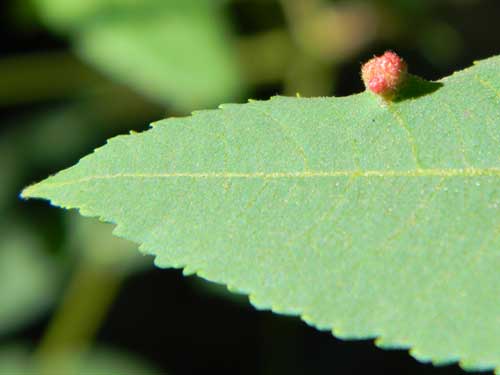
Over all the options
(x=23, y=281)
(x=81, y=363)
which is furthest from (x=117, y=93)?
(x=81, y=363)

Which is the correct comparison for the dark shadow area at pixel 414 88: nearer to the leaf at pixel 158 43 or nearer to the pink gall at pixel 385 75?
the pink gall at pixel 385 75

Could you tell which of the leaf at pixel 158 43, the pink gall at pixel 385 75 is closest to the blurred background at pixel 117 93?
the leaf at pixel 158 43

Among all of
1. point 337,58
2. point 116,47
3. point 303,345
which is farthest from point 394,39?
point 303,345

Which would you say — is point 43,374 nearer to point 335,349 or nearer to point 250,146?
point 335,349

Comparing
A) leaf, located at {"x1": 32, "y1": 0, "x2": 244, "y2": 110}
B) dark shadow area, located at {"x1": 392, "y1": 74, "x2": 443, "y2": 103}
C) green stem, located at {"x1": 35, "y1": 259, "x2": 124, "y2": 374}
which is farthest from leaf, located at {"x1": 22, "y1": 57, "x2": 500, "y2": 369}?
green stem, located at {"x1": 35, "y1": 259, "x2": 124, "y2": 374}

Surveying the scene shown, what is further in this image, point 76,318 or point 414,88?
point 76,318

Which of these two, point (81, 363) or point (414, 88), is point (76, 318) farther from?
point (414, 88)

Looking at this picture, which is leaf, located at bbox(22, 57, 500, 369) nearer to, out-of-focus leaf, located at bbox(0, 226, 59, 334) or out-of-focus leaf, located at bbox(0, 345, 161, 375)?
out-of-focus leaf, located at bbox(0, 345, 161, 375)
